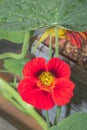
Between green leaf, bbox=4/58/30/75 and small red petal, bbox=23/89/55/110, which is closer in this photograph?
small red petal, bbox=23/89/55/110

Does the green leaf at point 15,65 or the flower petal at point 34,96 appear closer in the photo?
the flower petal at point 34,96

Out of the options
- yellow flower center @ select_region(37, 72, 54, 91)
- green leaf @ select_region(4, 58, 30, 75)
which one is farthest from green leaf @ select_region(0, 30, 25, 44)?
yellow flower center @ select_region(37, 72, 54, 91)

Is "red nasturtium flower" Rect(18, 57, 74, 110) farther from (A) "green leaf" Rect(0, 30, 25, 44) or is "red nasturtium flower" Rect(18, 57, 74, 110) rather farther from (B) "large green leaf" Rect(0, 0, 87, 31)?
(A) "green leaf" Rect(0, 30, 25, 44)

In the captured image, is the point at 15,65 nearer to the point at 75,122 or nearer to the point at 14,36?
the point at 14,36

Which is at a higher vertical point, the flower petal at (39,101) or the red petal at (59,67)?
the red petal at (59,67)

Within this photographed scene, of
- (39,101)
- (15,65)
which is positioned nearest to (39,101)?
(39,101)

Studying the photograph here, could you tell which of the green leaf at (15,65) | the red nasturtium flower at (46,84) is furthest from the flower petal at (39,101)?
the green leaf at (15,65)

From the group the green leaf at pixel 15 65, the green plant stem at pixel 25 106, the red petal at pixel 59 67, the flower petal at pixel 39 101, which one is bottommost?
the green plant stem at pixel 25 106

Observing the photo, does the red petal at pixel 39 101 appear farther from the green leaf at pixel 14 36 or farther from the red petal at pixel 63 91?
the green leaf at pixel 14 36
